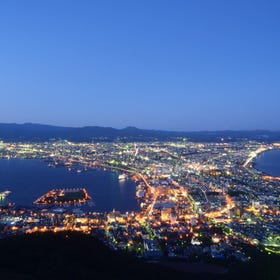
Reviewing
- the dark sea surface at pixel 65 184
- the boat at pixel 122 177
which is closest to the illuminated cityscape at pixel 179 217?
the boat at pixel 122 177

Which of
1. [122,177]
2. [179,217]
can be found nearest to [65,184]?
[122,177]

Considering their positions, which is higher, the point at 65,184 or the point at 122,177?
the point at 122,177

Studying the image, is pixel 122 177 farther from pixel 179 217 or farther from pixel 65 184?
pixel 179 217

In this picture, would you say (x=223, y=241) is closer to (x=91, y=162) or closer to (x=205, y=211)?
(x=205, y=211)

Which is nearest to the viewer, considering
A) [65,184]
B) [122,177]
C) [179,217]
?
[179,217]

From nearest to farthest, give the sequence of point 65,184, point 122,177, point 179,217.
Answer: point 179,217 → point 65,184 → point 122,177

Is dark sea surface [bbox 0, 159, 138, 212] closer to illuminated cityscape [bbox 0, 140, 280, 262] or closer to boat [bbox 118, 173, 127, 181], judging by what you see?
boat [bbox 118, 173, 127, 181]

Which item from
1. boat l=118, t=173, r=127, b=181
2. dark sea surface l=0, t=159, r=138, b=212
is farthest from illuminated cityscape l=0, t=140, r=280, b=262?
dark sea surface l=0, t=159, r=138, b=212

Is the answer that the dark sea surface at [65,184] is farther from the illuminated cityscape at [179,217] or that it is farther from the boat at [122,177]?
the illuminated cityscape at [179,217]
